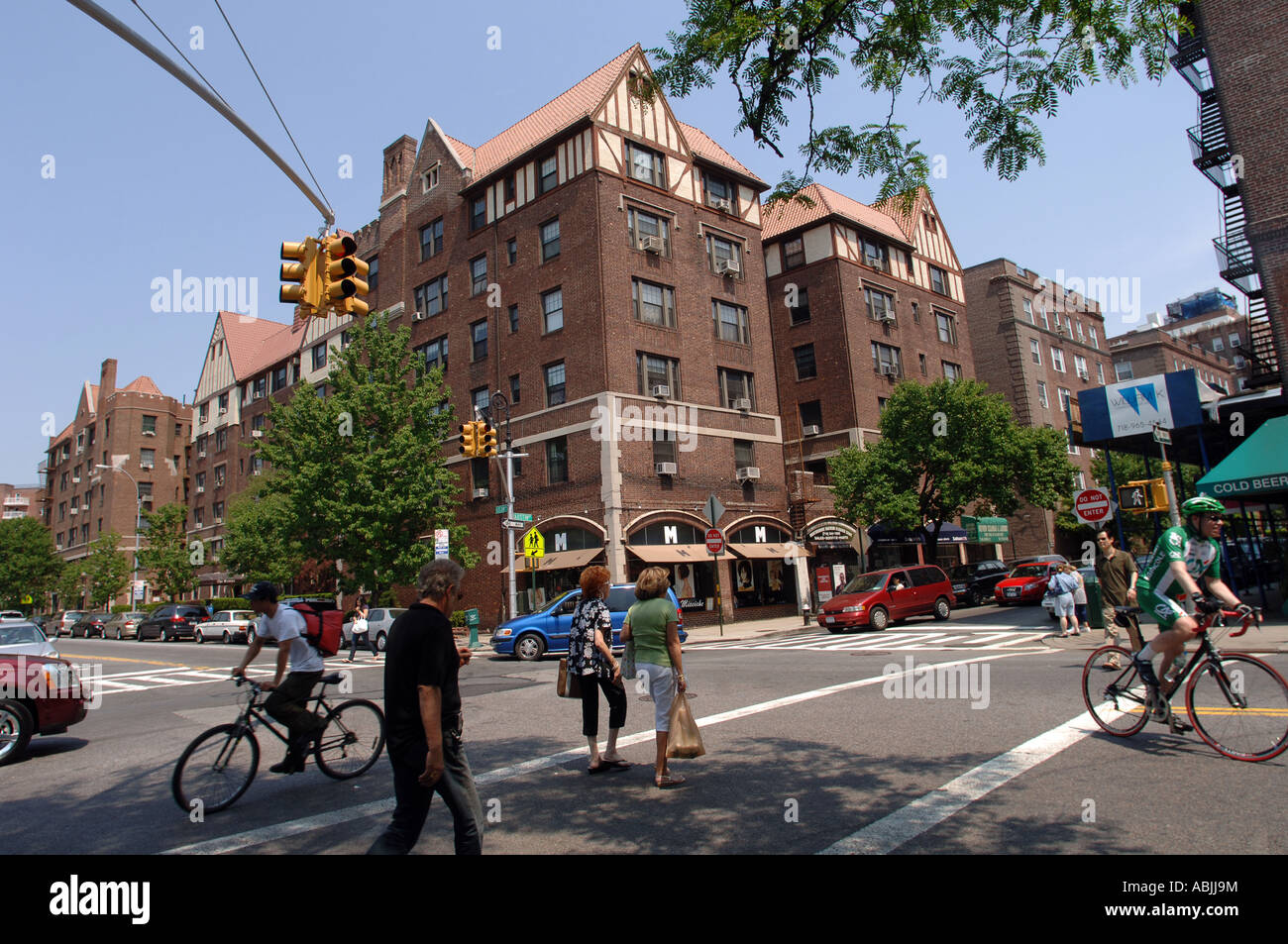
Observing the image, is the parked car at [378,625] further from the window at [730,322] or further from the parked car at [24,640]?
the window at [730,322]

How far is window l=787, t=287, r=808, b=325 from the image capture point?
40156 millimetres

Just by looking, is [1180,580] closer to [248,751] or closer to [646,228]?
[248,751]

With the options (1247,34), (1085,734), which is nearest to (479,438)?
(1085,734)

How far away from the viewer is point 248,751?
6312mm

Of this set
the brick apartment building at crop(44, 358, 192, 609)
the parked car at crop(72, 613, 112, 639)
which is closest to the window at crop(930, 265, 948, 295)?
the parked car at crop(72, 613, 112, 639)

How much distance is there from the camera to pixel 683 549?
29.3 metres

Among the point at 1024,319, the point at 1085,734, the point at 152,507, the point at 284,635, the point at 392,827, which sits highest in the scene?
the point at 1024,319

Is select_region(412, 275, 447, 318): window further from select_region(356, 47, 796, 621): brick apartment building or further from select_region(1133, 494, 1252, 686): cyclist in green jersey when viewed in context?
select_region(1133, 494, 1252, 686): cyclist in green jersey

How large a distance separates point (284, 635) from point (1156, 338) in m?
86.8

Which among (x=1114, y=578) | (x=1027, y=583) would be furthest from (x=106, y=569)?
(x=1114, y=578)

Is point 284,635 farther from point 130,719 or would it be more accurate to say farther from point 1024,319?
point 1024,319

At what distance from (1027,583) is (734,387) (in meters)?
13.9

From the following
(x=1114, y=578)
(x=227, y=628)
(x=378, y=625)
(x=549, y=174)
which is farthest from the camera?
(x=227, y=628)

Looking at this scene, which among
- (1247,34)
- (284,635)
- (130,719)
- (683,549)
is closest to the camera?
(284,635)
